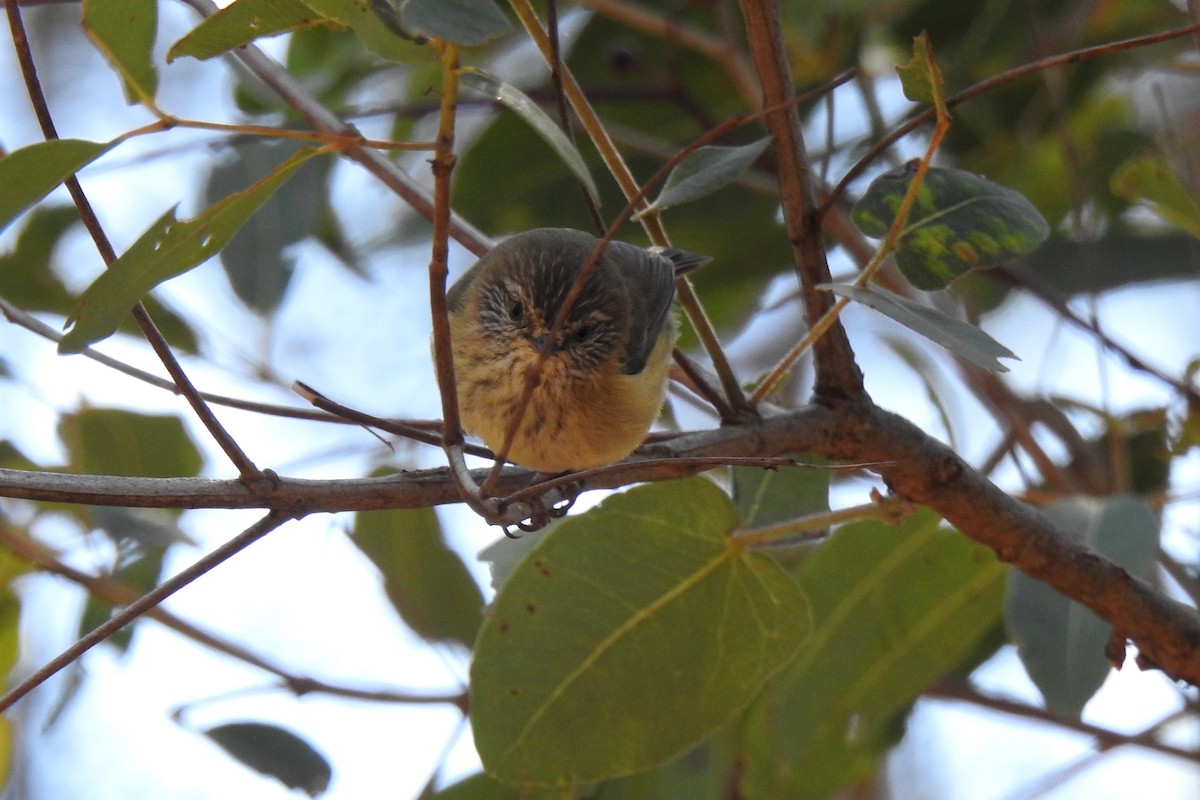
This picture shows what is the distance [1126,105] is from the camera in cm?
478

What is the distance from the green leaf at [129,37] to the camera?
4.92ft

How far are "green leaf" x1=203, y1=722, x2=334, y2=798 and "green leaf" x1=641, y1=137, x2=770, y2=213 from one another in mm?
1308

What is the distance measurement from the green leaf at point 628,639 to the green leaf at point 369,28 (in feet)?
3.45

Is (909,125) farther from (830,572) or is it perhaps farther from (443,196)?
(830,572)

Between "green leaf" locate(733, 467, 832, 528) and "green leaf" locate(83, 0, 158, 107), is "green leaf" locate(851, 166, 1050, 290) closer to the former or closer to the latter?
"green leaf" locate(733, 467, 832, 528)

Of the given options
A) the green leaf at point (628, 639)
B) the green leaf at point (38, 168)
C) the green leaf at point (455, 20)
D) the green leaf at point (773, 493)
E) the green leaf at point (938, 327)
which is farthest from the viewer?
the green leaf at point (773, 493)

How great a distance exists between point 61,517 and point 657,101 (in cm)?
223

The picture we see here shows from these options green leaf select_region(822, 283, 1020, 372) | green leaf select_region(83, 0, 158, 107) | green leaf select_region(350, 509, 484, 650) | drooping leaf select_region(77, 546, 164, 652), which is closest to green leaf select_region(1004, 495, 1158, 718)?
green leaf select_region(822, 283, 1020, 372)

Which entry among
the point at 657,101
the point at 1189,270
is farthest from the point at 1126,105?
the point at 657,101

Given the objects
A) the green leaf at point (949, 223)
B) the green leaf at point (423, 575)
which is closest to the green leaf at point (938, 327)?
the green leaf at point (949, 223)

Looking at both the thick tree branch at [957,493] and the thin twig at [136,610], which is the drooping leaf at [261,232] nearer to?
the thick tree branch at [957,493]

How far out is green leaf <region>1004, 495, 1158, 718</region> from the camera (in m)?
2.34

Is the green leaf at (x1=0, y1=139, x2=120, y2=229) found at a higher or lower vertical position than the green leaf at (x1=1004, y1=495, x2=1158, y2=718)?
higher

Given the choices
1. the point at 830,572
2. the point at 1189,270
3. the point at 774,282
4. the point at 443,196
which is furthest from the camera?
the point at 774,282
